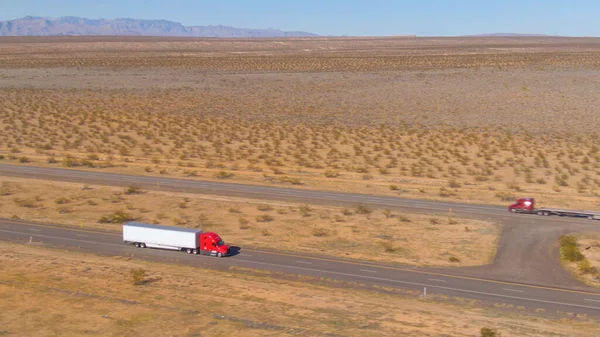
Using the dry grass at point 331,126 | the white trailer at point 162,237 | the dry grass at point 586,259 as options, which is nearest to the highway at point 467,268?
the white trailer at point 162,237

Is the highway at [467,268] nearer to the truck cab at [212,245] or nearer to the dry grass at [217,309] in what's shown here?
the truck cab at [212,245]

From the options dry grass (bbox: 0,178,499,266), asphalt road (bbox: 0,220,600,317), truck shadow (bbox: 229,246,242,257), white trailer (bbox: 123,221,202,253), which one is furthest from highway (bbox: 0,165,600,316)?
dry grass (bbox: 0,178,499,266)

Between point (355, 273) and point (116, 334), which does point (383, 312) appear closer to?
point (355, 273)

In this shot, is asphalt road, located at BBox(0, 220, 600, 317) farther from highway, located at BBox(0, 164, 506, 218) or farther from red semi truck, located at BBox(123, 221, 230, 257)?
highway, located at BBox(0, 164, 506, 218)

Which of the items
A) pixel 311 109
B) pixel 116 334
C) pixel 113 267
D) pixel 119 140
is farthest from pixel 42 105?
pixel 116 334

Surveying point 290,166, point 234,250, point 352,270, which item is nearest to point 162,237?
point 234,250

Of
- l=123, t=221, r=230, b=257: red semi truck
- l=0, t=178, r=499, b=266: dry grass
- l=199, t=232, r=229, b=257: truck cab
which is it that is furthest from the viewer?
l=0, t=178, r=499, b=266: dry grass

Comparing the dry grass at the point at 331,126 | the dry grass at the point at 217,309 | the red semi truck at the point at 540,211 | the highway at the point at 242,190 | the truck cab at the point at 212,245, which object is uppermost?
the dry grass at the point at 331,126
